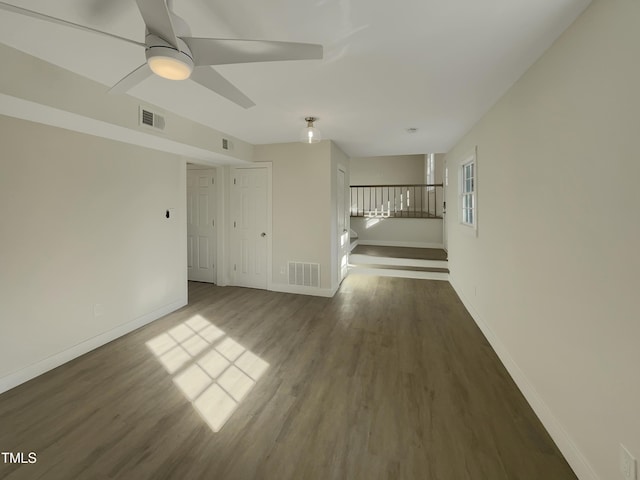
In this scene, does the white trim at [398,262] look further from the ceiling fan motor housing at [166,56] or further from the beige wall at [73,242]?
the ceiling fan motor housing at [166,56]

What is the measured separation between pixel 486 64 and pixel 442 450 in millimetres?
2585

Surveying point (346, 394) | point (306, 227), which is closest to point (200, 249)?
point (306, 227)

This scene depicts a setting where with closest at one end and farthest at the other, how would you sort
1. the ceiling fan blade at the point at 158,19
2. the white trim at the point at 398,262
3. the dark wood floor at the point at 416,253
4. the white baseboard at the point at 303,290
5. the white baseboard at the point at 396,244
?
1. the ceiling fan blade at the point at 158,19
2. the white baseboard at the point at 303,290
3. the white trim at the point at 398,262
4. the dark wood floor at the point at 416,253
5. the white baseboard at the point at 396,244

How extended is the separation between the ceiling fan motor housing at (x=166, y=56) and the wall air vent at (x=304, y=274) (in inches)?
142

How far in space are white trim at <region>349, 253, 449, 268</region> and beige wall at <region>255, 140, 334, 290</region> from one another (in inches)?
67.2

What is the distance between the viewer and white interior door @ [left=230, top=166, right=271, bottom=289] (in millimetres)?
4945

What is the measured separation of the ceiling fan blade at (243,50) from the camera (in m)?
1.28

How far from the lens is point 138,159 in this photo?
3.41 meters

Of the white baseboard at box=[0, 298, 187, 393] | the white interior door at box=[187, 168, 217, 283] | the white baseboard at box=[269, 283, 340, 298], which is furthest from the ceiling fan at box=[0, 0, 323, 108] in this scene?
the white interior door at box=[187, 168, 217, 283]

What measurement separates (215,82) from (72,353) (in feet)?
9.29

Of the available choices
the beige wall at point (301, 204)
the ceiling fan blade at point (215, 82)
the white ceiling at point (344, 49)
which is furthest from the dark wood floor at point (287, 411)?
the white ceiling at point (344, 49)

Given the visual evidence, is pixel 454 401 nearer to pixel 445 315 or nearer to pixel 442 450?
pixel 442 450

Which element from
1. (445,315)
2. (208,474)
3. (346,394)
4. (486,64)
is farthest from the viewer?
(445,315)

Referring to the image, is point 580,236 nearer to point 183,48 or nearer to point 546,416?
point 546,416
